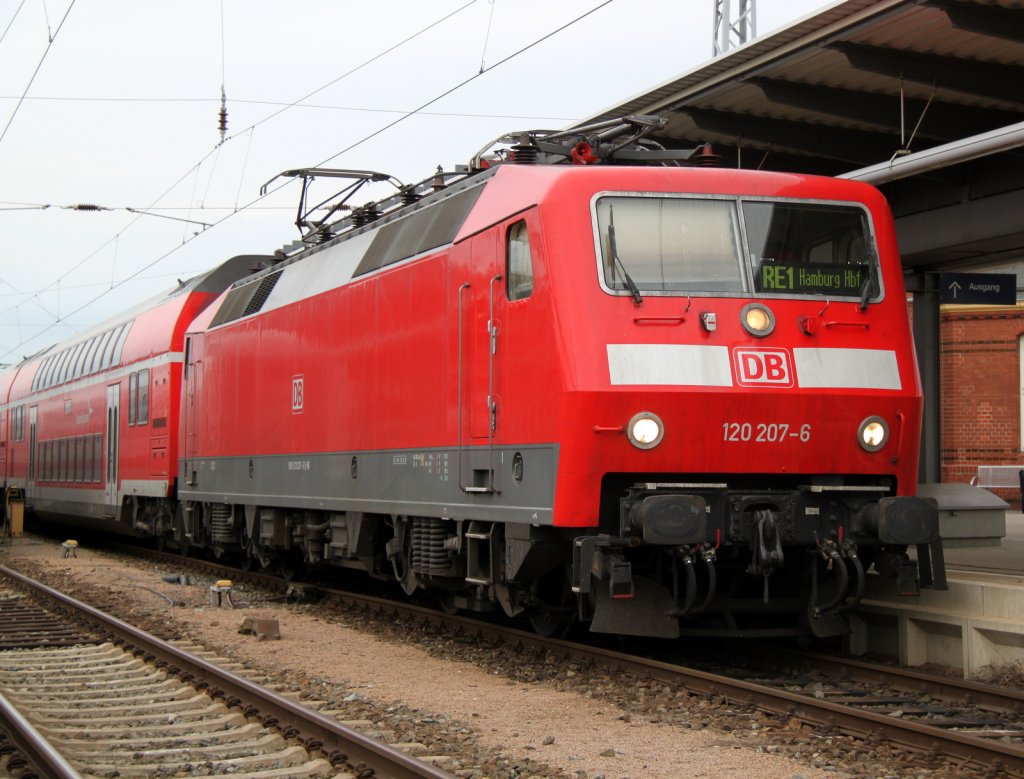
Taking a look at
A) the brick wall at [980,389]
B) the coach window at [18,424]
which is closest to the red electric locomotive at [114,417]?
the coach window at [18,424]

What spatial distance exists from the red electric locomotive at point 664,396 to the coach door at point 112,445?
469 inches

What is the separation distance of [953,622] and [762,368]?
225cm

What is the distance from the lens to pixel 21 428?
29.3m

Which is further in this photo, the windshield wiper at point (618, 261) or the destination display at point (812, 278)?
the destination display at point (812, 278)

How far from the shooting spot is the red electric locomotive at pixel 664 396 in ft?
26.5

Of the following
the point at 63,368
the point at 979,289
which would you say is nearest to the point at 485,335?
the point at 979,289

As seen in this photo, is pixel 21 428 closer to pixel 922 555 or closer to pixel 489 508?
pixel 489 508

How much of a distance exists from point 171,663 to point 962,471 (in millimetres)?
20613

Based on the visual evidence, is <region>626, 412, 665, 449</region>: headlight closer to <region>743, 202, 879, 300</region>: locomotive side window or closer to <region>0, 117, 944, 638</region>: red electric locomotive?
<region>0, 117, 944, 638</region>: red electric locomotive

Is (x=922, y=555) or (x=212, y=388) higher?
(x=212, y=388)

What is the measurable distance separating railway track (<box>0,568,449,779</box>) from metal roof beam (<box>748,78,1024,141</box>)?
23.3ft

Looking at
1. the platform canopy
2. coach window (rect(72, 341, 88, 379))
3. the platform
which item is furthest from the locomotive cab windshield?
coach window (rect(72, 341, 88, 379))

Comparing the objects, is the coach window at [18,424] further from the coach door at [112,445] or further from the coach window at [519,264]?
the coach window at [519,264]

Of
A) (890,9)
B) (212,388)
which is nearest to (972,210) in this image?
(890,9)
